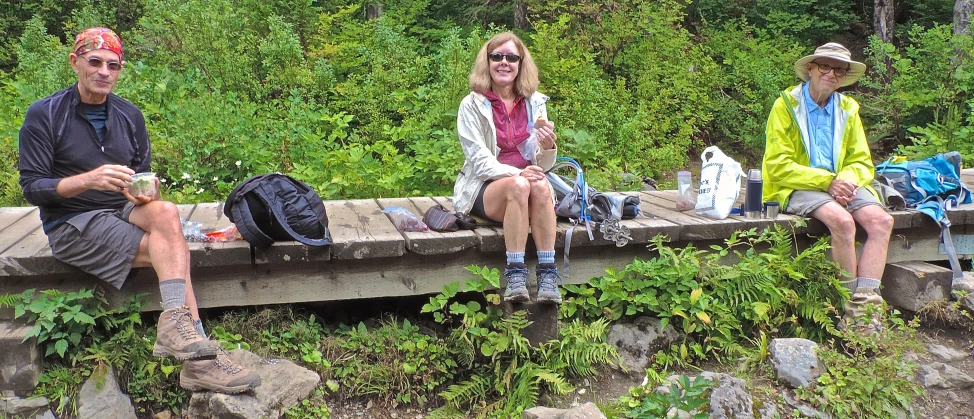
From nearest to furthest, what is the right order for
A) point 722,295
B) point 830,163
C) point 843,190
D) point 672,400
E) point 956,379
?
point 672,400 < point 956,379 < point 722,295 < point 843,190 < point 830,163

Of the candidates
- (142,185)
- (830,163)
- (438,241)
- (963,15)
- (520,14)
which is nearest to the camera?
(142,185)

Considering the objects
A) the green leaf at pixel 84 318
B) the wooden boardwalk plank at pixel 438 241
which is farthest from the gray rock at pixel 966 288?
the green leaf at pixel 84 318

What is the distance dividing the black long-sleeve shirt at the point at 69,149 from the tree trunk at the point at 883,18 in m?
11.4

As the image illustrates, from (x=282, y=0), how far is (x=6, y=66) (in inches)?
193

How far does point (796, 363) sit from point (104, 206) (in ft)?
12.8

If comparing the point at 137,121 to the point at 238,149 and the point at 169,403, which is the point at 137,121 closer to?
the point at 169,403

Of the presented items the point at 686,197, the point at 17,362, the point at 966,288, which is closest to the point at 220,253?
the point at 17,362

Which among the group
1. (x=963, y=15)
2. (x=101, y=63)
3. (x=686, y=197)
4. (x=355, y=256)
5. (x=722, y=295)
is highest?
(x=963, y=15)

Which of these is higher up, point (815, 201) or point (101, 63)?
point (101, 63)

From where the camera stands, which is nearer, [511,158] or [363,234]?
[363,234]

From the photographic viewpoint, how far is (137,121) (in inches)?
157

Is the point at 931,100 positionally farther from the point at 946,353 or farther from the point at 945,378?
the point at 945,378

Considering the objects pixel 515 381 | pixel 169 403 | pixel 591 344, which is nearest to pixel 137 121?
pixel 169 403

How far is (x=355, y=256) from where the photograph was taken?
4.18 meters
